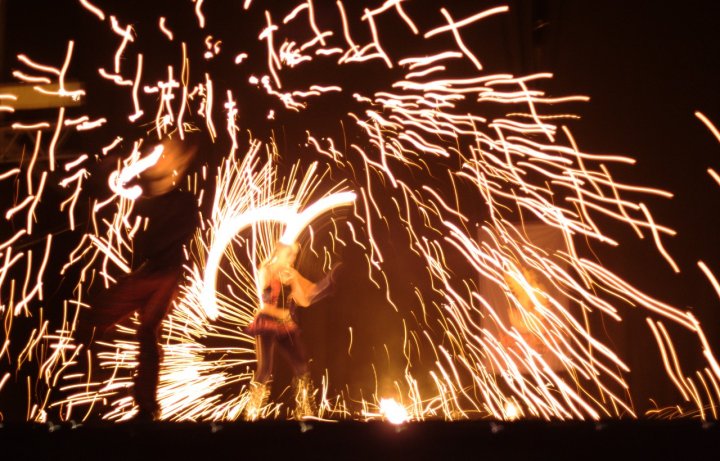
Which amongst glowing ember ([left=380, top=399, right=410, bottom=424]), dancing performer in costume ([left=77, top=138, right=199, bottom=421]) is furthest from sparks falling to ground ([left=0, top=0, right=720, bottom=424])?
dancing performer in costume ([left=77, top=138, right=199, bottom=421])

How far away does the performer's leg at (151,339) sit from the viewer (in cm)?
291

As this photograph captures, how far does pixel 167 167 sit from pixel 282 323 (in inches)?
A: 67.6

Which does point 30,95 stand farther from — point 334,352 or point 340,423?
point 340,423

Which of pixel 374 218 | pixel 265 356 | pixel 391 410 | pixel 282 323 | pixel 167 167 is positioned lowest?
pixel 391 410

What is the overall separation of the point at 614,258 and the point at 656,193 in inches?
23.6

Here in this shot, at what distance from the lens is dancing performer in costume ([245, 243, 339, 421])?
14.6 feet

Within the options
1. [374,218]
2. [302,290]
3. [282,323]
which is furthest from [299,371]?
[374,218]

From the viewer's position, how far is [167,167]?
3.02 metres

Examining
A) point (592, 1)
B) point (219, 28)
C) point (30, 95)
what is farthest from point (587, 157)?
point (30, 95)

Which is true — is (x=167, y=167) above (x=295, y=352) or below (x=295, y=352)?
above

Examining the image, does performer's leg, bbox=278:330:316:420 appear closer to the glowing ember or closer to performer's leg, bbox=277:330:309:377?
performer's leg, bbox=277:330:309:377

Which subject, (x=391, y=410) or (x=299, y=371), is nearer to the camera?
(x=299, y=371)

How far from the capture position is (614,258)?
5.47 metres

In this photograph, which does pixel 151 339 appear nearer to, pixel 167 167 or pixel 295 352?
pixel 167 167
